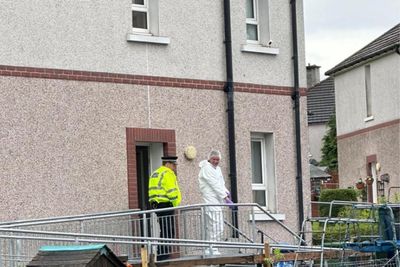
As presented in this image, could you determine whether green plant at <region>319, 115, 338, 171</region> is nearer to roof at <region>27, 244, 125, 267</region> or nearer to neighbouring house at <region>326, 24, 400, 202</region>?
neighbouring house at <region>326, 24, 400, 202</region>

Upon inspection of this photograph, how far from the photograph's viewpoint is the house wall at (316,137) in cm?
6956

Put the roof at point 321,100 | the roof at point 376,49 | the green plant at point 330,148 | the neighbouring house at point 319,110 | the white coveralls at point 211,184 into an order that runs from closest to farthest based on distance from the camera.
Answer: the white coveralls at point 211,184, the roof at point 376,49, the green plant at point 330,148, the neighbouring house at point 319,110, the roof at point 321,100

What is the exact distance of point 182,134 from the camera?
25453mm

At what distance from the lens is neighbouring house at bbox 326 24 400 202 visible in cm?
4372

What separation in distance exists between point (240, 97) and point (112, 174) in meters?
3.47

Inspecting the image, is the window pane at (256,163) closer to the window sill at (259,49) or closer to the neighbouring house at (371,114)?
the window sill at (259,49)

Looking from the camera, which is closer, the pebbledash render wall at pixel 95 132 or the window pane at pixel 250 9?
the pebbledash render wall at pixel 95 132

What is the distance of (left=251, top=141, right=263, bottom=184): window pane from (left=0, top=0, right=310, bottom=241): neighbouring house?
0.10ft

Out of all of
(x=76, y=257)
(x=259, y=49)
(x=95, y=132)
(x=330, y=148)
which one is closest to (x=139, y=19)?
(x=95, y=132)

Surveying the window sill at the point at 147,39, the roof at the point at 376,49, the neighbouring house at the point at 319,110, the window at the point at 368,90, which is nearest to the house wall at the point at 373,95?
the window at the point at 368,90

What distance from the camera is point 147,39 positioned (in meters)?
24.9

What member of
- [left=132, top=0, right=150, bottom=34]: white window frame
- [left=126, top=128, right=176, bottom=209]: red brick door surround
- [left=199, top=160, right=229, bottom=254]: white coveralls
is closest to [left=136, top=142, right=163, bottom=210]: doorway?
[left=126, top=128, right=176, bottom=209]: red brick door surround

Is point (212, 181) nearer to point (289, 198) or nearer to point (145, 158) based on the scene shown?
point (145, 158)

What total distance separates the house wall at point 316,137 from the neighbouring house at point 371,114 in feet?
64.4
